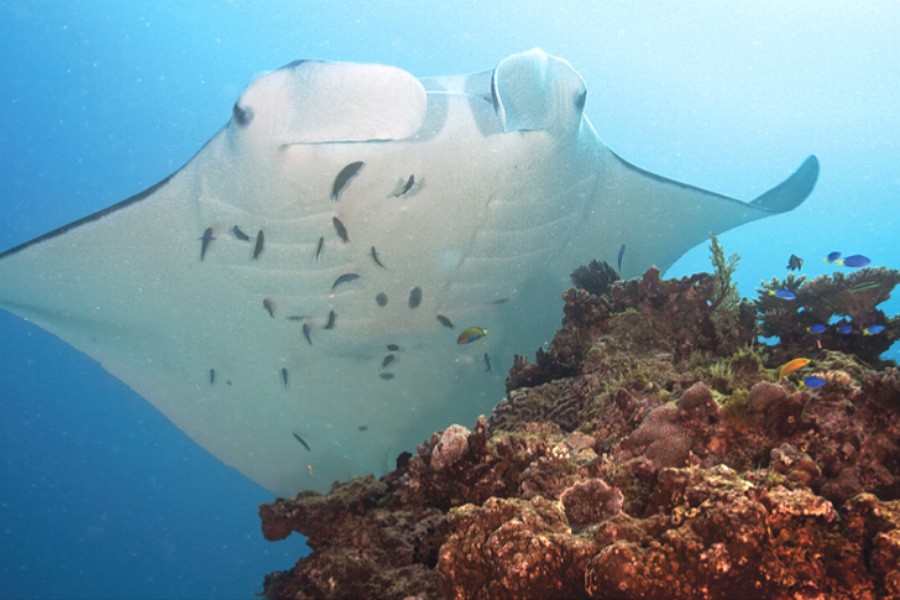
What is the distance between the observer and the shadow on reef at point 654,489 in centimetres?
109

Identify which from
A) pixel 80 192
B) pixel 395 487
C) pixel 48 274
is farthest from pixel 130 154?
pixel 395 487

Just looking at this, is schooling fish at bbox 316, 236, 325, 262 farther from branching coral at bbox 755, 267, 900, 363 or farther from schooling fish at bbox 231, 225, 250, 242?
branching coral at bbox 755, 267, 900, 363

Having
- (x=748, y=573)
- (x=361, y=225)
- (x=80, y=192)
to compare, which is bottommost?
(x=748, y=573)

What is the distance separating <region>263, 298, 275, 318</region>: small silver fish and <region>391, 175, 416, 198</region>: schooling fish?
1623 mm

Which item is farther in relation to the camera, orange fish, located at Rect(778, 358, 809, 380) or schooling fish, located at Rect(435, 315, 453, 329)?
schooling fish, located at Rect(435, 315, 453, 329)

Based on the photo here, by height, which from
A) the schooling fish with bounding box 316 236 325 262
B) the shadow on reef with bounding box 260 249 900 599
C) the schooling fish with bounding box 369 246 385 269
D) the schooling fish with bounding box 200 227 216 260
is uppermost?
the schooling fish with bounding box 200 227 216 260

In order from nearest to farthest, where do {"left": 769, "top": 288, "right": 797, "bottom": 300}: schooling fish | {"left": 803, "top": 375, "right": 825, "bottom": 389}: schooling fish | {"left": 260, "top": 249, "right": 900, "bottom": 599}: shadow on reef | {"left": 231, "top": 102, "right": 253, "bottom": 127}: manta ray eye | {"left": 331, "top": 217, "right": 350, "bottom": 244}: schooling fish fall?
1. {"left": 260, "top": 249, "right": 900, "bottom": 599}: shadow on reef
2. {"left": 803, "top": 375, "right": 825, "bottom": 389}: schooling fish
3. {"left": 231, "top": 102, "right": 253, "bottom": 127}: manta ray eye
4. {"left": 769, "top": 288, "right": 797, "bottom": 300}: schooling fish
5. {"left": 331, "top": 217, "right": 350, "bottom": 244}: schooling fish

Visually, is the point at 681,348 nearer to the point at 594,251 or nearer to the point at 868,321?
the point at 868,321

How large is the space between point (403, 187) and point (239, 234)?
55.4 inches

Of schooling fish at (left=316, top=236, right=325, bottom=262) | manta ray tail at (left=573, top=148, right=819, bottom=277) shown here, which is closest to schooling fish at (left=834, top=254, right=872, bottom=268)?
manta ray tail at (left=573, top=148, right=819, bottom=277)

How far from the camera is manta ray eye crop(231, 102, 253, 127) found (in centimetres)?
306

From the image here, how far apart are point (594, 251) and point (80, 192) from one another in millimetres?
43903

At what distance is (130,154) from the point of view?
37219mm

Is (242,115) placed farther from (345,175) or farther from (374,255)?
(374,255)
